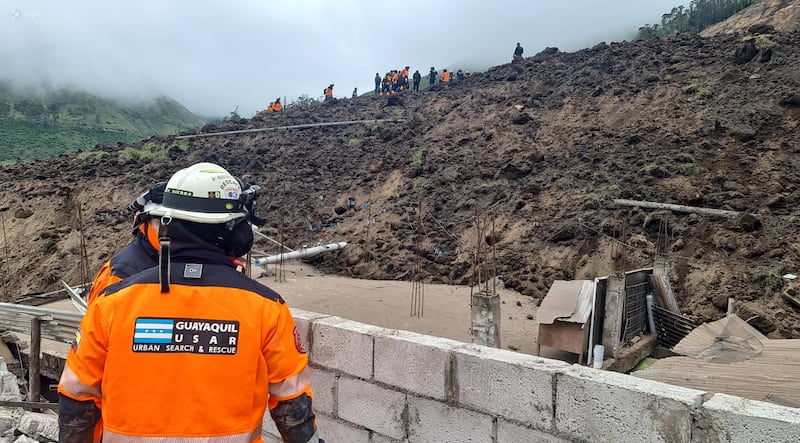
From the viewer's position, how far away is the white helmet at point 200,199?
5.82 feet

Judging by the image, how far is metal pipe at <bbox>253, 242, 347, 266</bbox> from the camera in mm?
13203

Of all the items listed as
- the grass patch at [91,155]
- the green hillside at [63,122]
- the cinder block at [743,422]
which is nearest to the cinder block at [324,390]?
the cinder block at [743,422]

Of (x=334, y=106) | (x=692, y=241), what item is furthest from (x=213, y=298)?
(x=334, y=106)

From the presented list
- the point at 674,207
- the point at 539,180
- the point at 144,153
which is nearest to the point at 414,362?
the point at 674,207

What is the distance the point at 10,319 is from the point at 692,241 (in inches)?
435

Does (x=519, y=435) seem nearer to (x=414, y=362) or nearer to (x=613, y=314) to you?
(x=414, y=362)

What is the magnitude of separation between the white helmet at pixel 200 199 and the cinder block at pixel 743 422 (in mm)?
2095

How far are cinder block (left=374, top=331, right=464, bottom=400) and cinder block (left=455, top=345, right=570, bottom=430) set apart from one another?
110 millimetres

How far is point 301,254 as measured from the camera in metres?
14.1

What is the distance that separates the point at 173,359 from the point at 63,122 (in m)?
59.3

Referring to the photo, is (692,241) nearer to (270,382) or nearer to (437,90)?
(270,382)

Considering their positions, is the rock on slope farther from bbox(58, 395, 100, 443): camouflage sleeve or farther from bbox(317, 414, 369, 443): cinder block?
bbox(58, 395, 100, 443): camouflage sleeve

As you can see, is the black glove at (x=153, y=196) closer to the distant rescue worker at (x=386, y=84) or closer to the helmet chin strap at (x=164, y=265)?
the helmet chin strap at (x=164, y=265)

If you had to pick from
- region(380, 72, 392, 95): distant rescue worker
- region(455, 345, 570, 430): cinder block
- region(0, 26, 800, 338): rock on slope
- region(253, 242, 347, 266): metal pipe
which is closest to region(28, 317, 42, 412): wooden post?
region(455, 345, 570, 430): cinder block
